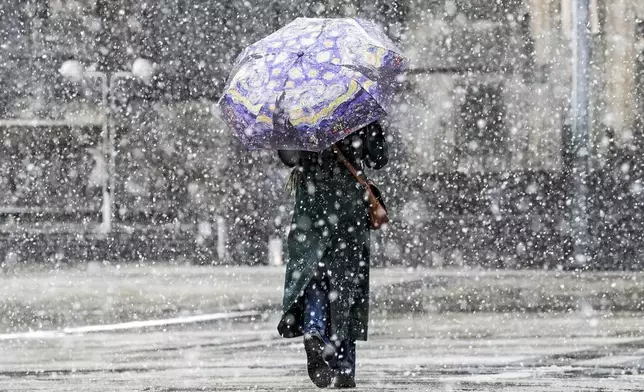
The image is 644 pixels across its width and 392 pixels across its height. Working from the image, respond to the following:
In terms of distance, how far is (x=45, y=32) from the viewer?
21.0m

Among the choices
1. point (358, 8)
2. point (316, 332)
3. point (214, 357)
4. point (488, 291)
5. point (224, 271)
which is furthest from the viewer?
point (358, 8)

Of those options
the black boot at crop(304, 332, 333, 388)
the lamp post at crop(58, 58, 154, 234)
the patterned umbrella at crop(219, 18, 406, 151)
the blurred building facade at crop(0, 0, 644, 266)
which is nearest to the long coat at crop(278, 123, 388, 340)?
the black boot at crop(304, 332, 333, 388)

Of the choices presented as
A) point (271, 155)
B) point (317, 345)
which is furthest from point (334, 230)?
point (271, 155)

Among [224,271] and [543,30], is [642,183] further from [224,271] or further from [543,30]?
[224,271]

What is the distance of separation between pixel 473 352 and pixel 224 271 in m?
8.92

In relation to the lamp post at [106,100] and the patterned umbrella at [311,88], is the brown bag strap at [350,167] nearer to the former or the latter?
the patterned umbrella at [311,88]

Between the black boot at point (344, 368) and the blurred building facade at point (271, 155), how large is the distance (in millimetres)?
11265

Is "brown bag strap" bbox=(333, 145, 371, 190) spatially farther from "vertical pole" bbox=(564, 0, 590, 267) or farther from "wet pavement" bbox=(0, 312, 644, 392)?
"vertical pole" bbox=(564, 0, 590, 267)

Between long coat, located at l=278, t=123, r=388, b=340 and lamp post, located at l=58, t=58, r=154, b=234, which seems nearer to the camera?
long coat, located at l=278, t=123, r=388, b=340

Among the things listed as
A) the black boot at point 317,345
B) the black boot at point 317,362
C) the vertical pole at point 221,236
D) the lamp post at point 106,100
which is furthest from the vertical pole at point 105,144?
the black boot at point 317,362

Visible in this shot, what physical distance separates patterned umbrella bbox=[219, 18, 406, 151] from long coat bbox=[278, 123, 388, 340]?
0.84ft

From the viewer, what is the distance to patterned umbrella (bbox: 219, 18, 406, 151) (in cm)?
774

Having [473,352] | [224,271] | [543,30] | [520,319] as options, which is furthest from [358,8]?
[473,352]

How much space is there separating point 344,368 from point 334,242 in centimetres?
62
